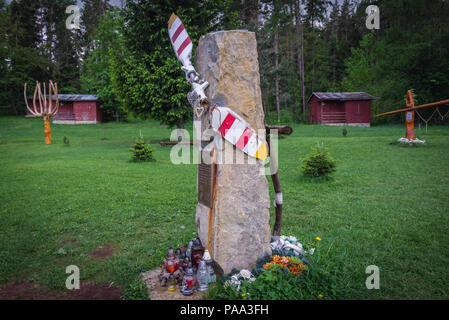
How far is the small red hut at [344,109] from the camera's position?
31.6 m

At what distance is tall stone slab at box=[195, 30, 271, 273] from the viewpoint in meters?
3.55

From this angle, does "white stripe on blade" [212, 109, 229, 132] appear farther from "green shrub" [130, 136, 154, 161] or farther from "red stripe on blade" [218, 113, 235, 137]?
"green shrub" [130, 136, 154, 161]

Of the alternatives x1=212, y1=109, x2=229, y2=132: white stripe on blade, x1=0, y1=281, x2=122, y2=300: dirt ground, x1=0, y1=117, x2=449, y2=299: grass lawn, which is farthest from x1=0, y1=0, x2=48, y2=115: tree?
x1=212, y1=109, x2=229, y2=132: white stripe on blade

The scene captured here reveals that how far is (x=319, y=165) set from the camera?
9289mm

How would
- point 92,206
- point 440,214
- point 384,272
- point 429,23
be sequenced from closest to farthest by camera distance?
point 384,272, point 440,214, point 92,206, point 429,23

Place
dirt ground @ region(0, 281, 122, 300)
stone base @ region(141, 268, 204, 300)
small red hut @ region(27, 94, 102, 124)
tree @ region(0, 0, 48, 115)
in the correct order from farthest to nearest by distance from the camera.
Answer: tree @ region(0, 0, 48, 115) < small red hut @ region(27, 94, 102, 124) < dirt ground @ region(0, 281, 122, 300) < stone base @ region(141, 268, 204, 300)

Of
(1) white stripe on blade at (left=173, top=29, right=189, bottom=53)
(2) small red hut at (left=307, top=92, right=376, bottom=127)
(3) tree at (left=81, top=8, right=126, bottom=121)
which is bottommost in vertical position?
(1) white stripe on blade at (left=173, top=29, right=189, bottom=53)

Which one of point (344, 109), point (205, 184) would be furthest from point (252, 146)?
point (344, 109)

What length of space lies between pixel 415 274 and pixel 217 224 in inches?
109

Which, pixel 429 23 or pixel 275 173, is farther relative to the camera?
pixel 429 23

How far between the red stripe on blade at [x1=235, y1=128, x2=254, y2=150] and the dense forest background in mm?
14361
